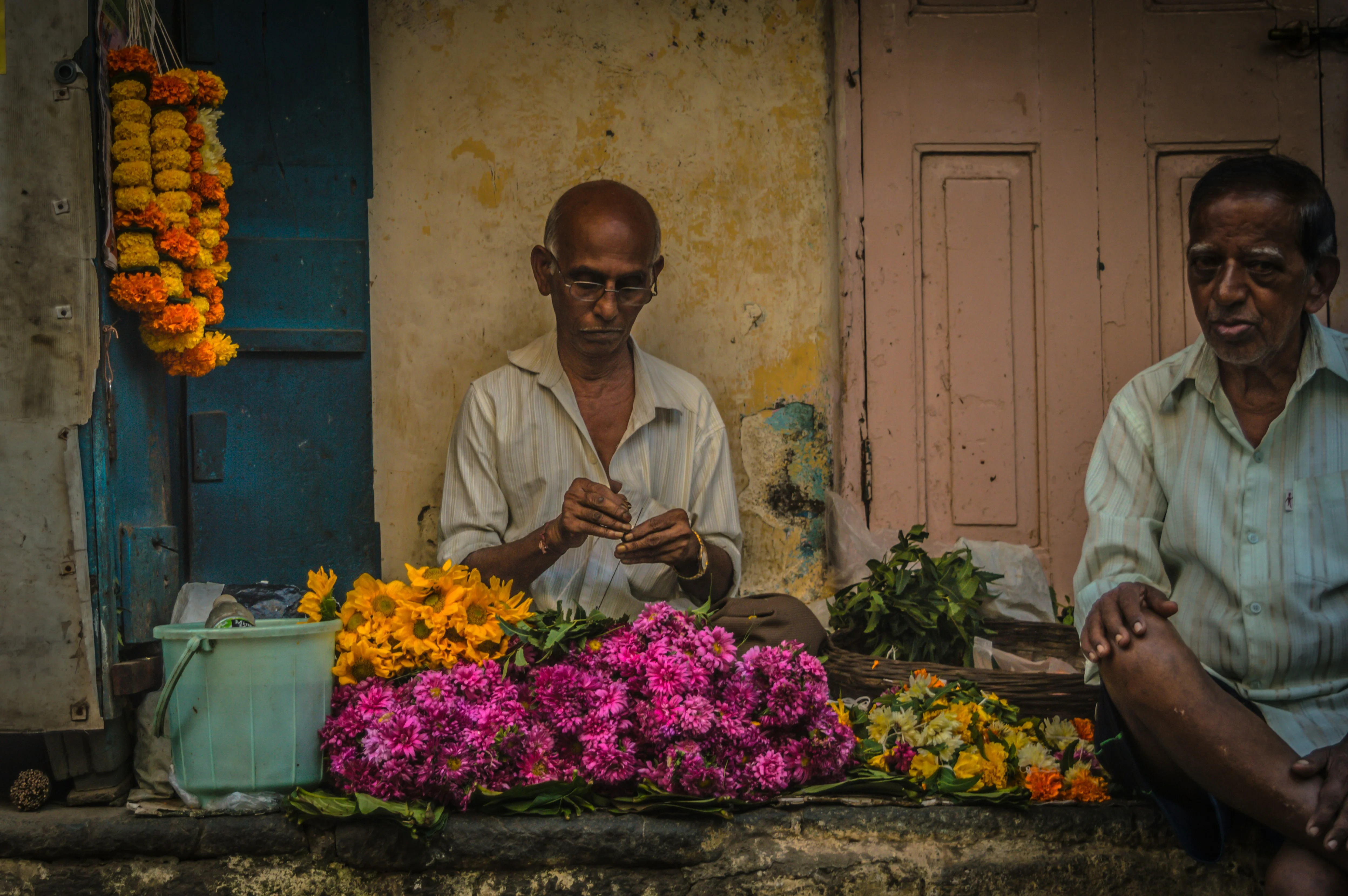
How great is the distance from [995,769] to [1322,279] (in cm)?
134

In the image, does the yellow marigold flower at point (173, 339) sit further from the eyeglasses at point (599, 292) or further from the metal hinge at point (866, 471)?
the metal hinge at point (866, 471)

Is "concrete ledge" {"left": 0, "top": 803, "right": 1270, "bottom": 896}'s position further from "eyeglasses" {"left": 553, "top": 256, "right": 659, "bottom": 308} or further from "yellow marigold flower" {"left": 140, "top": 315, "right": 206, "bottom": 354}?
"eyeglasses" {"left": 553, "top": 256, "right": 659, "bottom": 308}

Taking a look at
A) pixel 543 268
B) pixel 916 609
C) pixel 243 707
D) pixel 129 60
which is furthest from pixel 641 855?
pixel 129 60

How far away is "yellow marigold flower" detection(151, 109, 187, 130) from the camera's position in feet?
8.78

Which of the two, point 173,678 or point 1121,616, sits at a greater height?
point 1121,616

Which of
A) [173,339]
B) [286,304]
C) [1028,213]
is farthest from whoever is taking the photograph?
[1028,213]

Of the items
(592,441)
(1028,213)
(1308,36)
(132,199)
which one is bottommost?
(592,441)

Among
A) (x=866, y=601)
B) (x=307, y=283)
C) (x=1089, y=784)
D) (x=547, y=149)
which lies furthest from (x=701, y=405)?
(x=1089, y=784)

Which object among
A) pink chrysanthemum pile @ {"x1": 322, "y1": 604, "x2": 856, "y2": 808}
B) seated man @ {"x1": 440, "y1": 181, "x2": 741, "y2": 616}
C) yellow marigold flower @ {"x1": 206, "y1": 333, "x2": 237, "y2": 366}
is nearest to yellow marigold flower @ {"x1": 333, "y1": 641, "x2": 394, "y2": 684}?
pink chrysanthemum pile @ {"x1": 322, "y1": 604, "x2": 856, "y2": 808}

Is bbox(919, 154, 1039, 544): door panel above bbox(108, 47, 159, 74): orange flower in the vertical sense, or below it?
below

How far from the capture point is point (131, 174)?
2.61 metres

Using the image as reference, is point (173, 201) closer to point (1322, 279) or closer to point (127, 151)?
point (127, 151)

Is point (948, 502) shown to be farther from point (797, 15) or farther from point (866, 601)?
point (797, 15)

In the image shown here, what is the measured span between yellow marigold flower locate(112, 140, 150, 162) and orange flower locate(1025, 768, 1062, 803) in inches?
102
